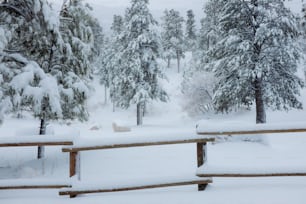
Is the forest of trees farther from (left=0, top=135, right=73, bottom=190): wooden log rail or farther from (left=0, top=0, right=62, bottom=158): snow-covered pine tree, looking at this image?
(left=0, top=135, right=73, bottom=190): wooden log rail

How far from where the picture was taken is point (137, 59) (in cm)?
3003

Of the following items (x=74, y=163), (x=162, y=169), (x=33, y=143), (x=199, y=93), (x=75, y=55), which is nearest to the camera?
(x=33, y=143)

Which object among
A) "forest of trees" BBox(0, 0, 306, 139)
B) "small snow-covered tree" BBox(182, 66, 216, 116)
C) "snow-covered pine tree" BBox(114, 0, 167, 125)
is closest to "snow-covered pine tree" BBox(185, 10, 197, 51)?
"small snow-covered tree" BBox(182, 66, 216, 116)

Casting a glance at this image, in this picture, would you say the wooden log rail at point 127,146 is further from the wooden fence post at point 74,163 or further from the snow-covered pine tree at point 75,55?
the snow-covered pine tree at point 75,55

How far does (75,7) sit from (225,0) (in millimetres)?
11773

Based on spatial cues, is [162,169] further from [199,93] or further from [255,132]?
[199,93]

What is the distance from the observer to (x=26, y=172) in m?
11.3

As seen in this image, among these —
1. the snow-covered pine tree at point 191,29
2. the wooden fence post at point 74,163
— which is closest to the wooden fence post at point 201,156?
the wooden fence post at point 74,163

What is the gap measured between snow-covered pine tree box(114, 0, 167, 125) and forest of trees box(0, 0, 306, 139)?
104mm

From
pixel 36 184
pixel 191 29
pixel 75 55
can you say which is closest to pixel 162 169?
pixel 36 184

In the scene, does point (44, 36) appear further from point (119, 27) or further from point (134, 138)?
point (119, 27)

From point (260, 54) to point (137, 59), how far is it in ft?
44.3

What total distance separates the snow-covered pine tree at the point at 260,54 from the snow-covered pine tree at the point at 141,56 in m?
10.9

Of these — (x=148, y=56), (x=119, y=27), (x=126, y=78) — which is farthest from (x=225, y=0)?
(x=119, y=27)
